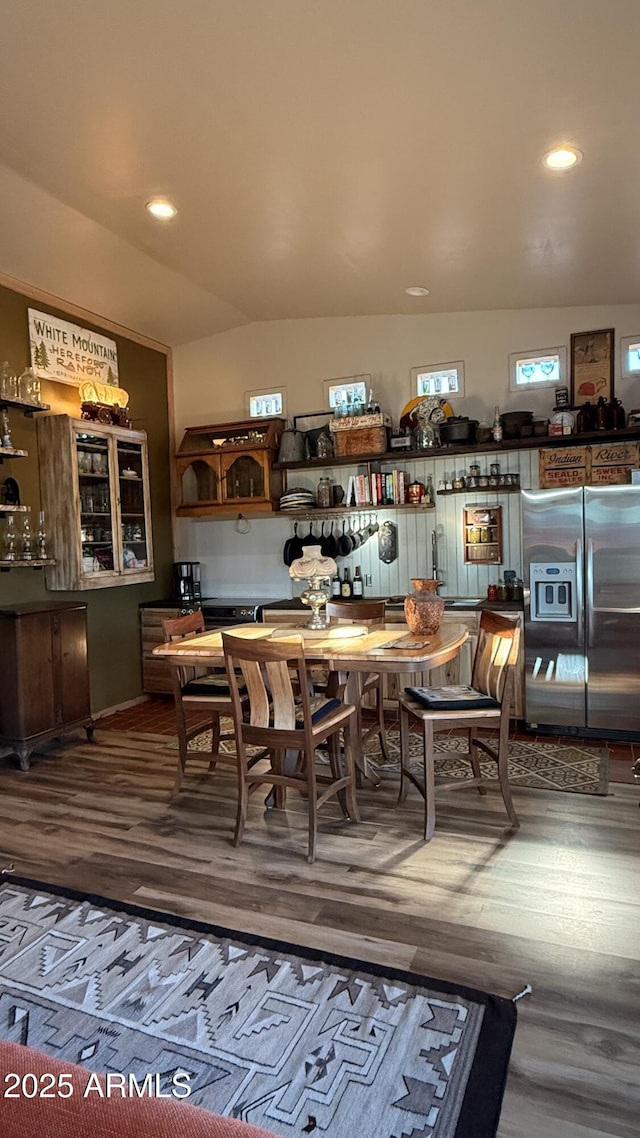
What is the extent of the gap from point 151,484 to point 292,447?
1.36 meters

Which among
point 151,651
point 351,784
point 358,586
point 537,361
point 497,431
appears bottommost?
point 351,784

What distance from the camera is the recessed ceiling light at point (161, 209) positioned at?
3.62m

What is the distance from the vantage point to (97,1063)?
1.71 m

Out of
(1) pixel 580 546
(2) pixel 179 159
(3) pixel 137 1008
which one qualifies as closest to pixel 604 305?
(1) pixel 580 546

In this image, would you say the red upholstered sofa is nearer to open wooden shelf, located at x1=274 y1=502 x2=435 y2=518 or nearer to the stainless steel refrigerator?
the stainless steel refrigerator

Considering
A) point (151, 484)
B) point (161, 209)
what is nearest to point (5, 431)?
point (161, 209)

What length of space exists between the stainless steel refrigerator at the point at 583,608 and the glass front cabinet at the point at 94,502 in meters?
2.98

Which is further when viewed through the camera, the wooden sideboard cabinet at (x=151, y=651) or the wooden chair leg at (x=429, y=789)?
the wooden sideboard cabinet at (x=151, y=651)

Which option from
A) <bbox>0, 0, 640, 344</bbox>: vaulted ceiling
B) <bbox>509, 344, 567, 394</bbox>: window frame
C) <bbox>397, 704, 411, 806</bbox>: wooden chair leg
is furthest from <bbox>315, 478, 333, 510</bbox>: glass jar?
<bbox>397, 704, 411, 806</bbox>: wooden chair leg

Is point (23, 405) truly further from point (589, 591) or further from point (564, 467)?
point (589, 591)

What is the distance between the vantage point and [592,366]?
15.6ft

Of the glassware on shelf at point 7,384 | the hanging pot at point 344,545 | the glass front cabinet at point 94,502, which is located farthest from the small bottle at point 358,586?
the glassware on shelf at point 7,384

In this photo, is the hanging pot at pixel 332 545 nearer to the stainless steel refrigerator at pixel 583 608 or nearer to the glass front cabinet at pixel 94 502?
the glass front cabinet at pixel 94 502

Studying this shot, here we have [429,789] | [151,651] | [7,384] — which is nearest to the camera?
[429,789]
